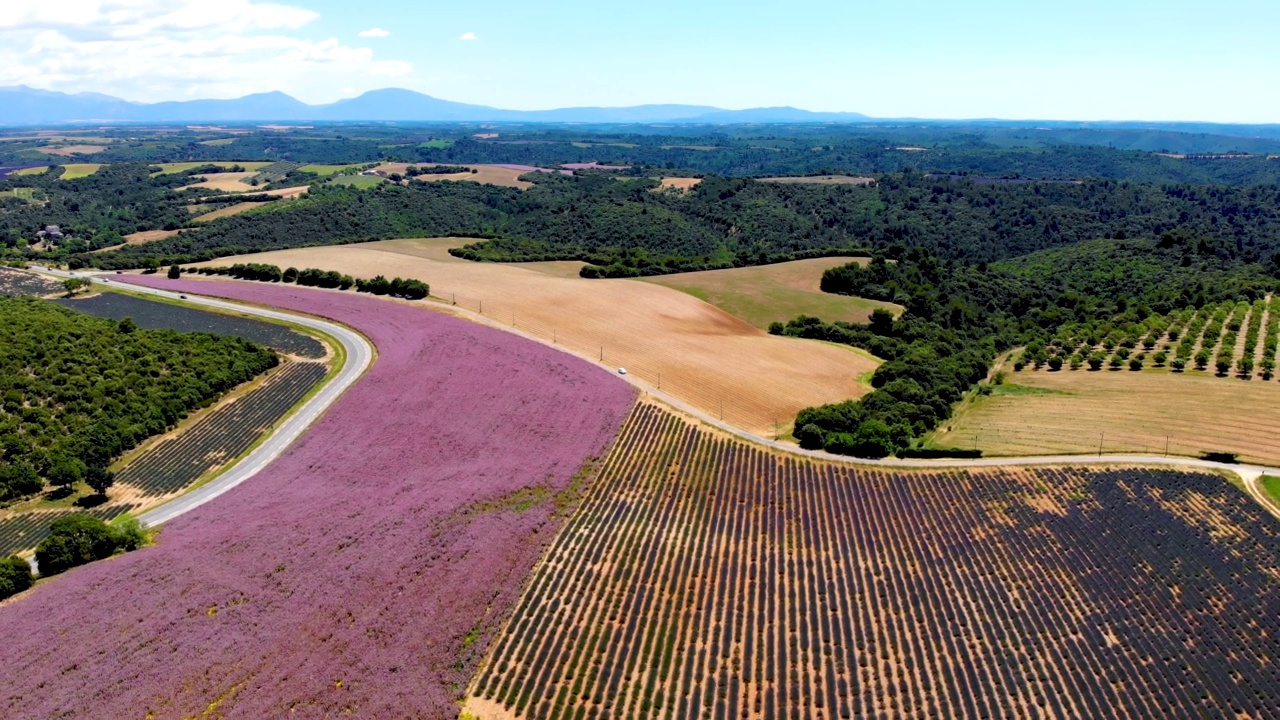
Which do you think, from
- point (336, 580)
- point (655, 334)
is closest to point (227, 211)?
point (655, 334)

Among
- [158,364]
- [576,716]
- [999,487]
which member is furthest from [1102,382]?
[158,364]

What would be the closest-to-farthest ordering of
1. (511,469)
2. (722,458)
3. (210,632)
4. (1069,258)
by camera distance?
(210,632)
(511,469)
(722,458)
(1069,258)

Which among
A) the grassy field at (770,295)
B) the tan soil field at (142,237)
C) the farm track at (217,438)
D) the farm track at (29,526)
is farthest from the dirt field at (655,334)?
the tan soil field at (142,237)

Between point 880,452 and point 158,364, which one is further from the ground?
point 158,364

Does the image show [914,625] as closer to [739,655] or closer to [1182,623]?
[739,655]

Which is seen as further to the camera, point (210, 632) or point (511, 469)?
point (511, 469)
